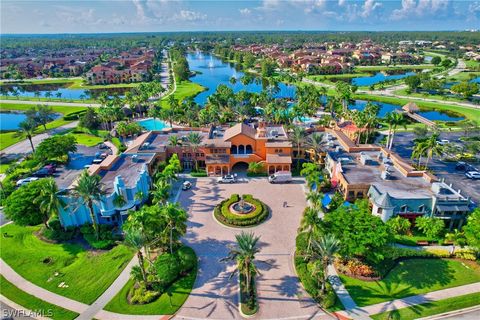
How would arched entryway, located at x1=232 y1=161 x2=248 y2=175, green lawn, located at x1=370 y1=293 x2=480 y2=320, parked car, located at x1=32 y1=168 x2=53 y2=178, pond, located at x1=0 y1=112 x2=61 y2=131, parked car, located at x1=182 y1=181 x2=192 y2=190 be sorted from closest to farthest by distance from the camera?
1. green lawn, located at x1=370 y1=293 x2=480 y2=320
2. parked car, located at x1=182 y1=181 x2=192 y2=190
3. parked car, located at x1=32 y1=168 x2=53 y2=178
4. arched entryway, located at x1=232 y1=161 x2=248 y2=175
5. pond, located at x1=0 y1=112 x2=61 y2=131

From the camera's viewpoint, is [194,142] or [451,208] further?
[194,142]

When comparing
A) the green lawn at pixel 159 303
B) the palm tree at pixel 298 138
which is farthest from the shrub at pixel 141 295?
the palm tree at pixel 298 138

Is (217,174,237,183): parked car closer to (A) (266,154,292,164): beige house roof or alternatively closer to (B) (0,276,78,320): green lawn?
(A) (266,154,292,164): beige house roof

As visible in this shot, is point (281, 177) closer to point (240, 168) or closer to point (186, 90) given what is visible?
point (240, 168)

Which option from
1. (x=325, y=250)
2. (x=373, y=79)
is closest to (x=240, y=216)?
(x=325, y=250)

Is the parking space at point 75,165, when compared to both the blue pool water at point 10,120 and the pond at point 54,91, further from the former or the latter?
the pond at point 54,91

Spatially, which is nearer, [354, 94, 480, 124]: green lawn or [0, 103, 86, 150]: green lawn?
[0, 103, 86, 150]: green lawn

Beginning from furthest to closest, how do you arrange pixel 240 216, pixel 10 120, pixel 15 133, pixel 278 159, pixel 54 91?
pixel 54 91, pixel 10 120, pixel 15 133, pixel 278 159, pixel 240 216

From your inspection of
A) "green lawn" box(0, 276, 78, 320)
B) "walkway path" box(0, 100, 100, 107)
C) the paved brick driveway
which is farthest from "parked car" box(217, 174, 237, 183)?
"walkway path" box(0, 100, 100, 107)
